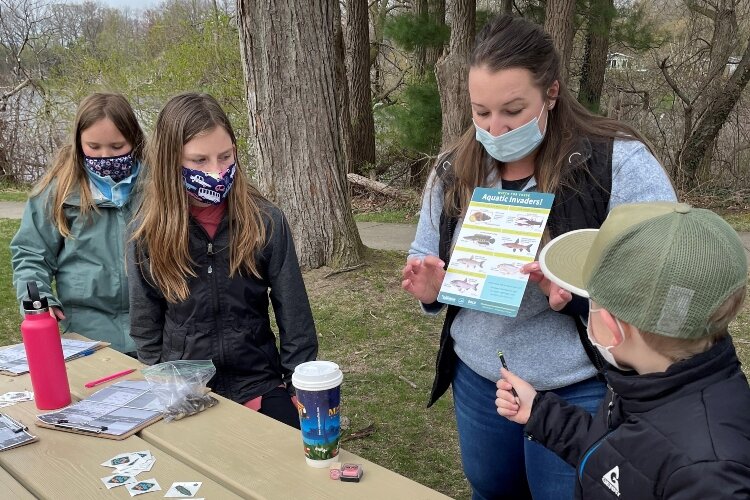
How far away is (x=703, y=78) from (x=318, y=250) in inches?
320

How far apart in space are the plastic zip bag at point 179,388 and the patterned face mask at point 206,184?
0.60 meters

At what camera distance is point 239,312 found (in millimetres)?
2268

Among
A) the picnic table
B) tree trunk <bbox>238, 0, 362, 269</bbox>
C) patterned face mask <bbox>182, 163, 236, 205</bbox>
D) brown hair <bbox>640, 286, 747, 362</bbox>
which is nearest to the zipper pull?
brown hair <bbox>640, 286, 747, 362</bbox>

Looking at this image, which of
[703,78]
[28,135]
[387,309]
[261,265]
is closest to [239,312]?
[261,265]

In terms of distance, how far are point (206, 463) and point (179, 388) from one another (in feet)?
1.14

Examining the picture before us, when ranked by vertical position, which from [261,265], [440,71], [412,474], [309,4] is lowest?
[412,474]

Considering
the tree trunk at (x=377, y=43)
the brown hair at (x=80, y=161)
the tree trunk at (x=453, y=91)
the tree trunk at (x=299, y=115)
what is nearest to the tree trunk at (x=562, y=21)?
the tree trunk at (x=453, y=91)

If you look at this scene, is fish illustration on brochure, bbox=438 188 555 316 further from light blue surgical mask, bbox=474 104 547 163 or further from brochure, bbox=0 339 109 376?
brochure, bbox=0 339 109 376

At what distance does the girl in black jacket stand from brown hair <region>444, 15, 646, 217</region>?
2.51 ft

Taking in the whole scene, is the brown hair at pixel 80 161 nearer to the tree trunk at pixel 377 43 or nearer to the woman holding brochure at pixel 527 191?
the woman holding brochure at pixel 527 191

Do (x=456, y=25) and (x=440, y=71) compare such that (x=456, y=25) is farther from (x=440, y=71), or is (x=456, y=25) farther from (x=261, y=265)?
(x=261, y=265)

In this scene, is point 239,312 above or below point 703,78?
below

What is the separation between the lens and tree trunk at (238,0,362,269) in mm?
5230

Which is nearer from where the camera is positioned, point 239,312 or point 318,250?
point 239,312
